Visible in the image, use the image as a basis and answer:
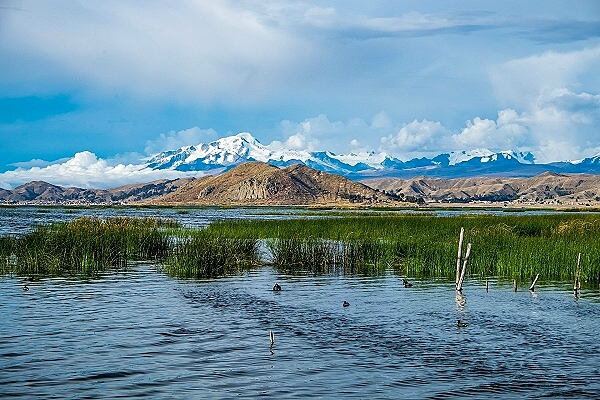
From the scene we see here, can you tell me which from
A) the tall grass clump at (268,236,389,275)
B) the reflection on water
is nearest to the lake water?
the reflection on water

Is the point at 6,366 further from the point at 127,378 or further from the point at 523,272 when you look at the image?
the point at 523,272

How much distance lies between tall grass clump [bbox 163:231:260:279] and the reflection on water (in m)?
4.31

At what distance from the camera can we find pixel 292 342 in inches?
692

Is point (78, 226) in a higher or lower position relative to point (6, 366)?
higher

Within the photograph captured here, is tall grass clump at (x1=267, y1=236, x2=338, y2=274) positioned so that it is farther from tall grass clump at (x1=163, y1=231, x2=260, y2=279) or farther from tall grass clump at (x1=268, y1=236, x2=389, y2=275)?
tall grass clump at (x1=163, y1=231, x2=260, y2=279)

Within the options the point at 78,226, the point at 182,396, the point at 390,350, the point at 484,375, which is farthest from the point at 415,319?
the point at 78,226

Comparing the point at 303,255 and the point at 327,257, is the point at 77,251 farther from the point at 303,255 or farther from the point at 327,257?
the point at 327,257

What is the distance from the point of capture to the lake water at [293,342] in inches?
548

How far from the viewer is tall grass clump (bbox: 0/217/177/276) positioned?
30672 mm

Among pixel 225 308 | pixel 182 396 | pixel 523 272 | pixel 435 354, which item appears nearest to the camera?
pixel 182 396

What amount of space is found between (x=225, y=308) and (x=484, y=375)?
993 centimetres

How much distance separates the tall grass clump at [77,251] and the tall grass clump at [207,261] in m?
3.08

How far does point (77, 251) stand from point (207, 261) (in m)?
6.19

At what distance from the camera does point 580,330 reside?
1925 cm
